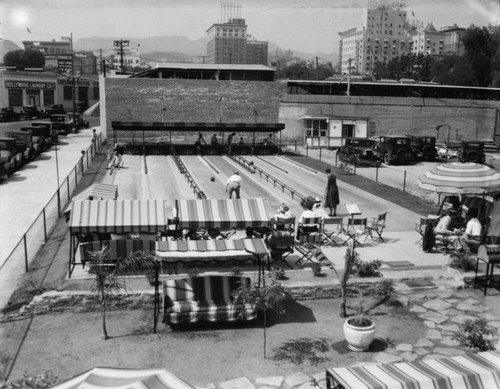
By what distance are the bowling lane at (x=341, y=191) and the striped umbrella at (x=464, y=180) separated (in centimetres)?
232

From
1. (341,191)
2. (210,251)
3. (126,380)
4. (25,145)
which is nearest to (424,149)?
(341,191)

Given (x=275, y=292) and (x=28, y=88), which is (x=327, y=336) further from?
(x=28, y=88)

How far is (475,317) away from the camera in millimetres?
9836

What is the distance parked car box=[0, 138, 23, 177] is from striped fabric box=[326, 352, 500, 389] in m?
21.6

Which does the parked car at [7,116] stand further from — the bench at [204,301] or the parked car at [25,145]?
the bench at [204,301]

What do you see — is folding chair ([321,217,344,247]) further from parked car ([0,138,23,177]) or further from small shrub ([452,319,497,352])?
parked car ([0,138,23,177])

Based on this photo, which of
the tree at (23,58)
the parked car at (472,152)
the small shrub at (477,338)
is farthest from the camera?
the tree at (23,58)

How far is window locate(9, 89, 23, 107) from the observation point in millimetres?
71062

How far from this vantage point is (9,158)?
26172mm

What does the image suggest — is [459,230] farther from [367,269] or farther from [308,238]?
[308,238]

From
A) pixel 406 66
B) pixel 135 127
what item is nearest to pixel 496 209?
pixel 135 127

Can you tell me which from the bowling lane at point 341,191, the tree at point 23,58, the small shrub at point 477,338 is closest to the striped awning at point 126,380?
the small shrub at point 477,338

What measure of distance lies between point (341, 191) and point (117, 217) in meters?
12.0

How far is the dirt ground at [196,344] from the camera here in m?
7.99
